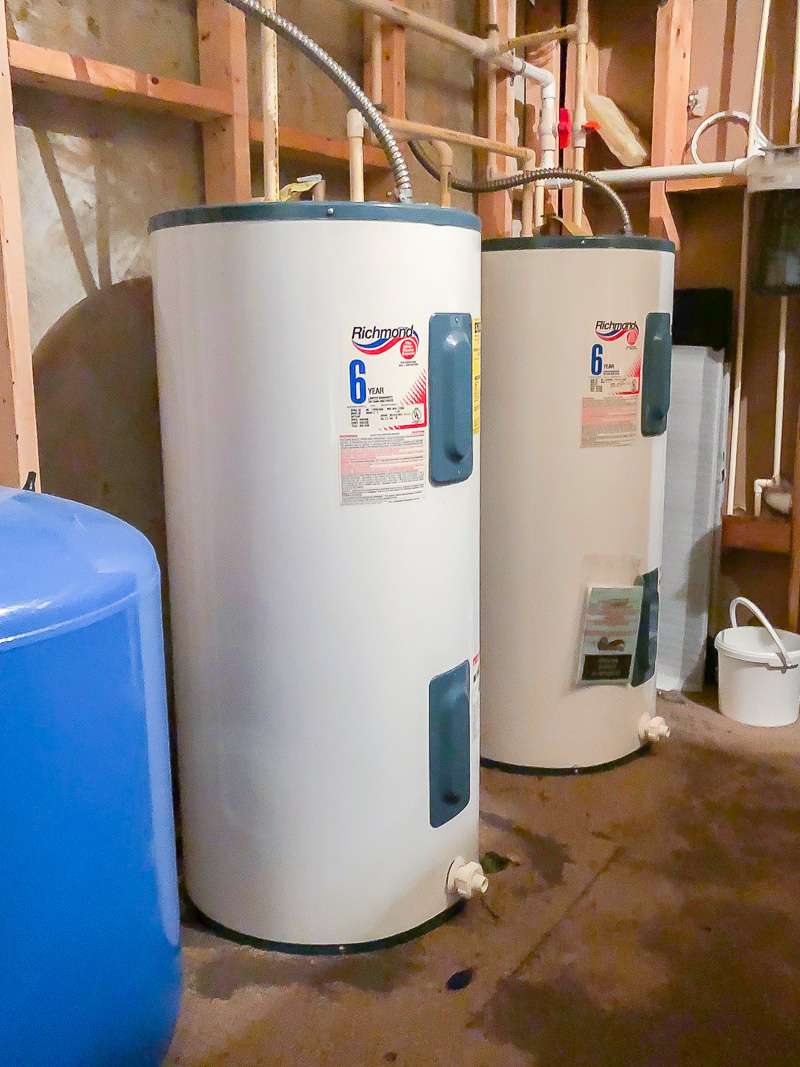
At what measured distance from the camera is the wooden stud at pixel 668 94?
2652 millimetres

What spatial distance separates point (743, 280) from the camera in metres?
2.74

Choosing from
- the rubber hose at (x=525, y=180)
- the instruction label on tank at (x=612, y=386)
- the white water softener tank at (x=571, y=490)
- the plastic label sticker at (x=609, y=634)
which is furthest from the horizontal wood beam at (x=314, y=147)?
the plastic label sticker at (x=609, y=634)

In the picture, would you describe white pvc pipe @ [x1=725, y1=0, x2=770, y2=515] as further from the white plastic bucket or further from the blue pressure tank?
the blue pressure tank

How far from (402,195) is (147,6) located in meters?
0.73

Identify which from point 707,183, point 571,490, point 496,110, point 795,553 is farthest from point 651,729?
point 496,110

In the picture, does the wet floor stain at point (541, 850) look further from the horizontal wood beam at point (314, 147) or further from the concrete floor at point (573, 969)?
the horizontal wood beam at point (314, 147)

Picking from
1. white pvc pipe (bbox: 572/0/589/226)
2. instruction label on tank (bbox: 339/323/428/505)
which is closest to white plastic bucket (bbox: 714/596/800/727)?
white pvc pipe (bbox: 572/0/589/226)

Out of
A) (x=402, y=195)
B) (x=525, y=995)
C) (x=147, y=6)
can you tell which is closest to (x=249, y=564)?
(x=402, y=195)

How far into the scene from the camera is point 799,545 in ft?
8.79

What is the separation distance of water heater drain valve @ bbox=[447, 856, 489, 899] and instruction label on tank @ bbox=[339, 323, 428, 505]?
0.71 metres

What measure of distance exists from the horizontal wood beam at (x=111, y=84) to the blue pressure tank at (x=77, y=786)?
0.78 metres

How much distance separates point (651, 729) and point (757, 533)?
804 mm

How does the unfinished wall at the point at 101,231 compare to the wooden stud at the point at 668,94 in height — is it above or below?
below

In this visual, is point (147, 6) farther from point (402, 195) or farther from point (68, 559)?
point (68, 559)
